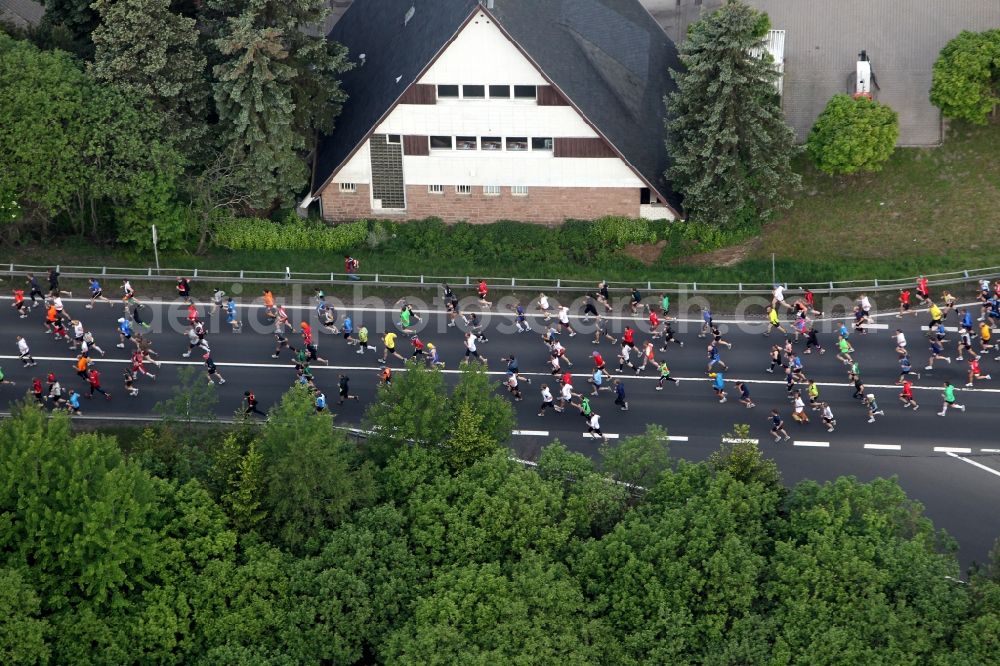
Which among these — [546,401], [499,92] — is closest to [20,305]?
[499,92]

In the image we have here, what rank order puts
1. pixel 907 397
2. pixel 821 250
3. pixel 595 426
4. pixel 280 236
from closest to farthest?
pixel 595 426 → pixel 907 397 → pixel 821 250 → pixel 280 236

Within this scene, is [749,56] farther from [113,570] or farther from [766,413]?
[113,570]

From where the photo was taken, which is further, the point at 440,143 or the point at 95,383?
the point at 440,143

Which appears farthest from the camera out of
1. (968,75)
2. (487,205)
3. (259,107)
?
(487,205)

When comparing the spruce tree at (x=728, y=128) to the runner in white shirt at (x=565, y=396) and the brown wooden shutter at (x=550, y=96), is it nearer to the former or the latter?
the brown wooden shutter at (x=550, y=96)

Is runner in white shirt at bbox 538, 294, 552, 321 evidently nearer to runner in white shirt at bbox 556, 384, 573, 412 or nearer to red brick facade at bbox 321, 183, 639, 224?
runner in white shirt at bbox 556, 384, 573, 412

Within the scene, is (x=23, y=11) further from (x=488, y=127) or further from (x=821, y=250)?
(x=821, y=250)

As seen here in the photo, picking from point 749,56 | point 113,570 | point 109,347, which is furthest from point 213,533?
point 749,56
